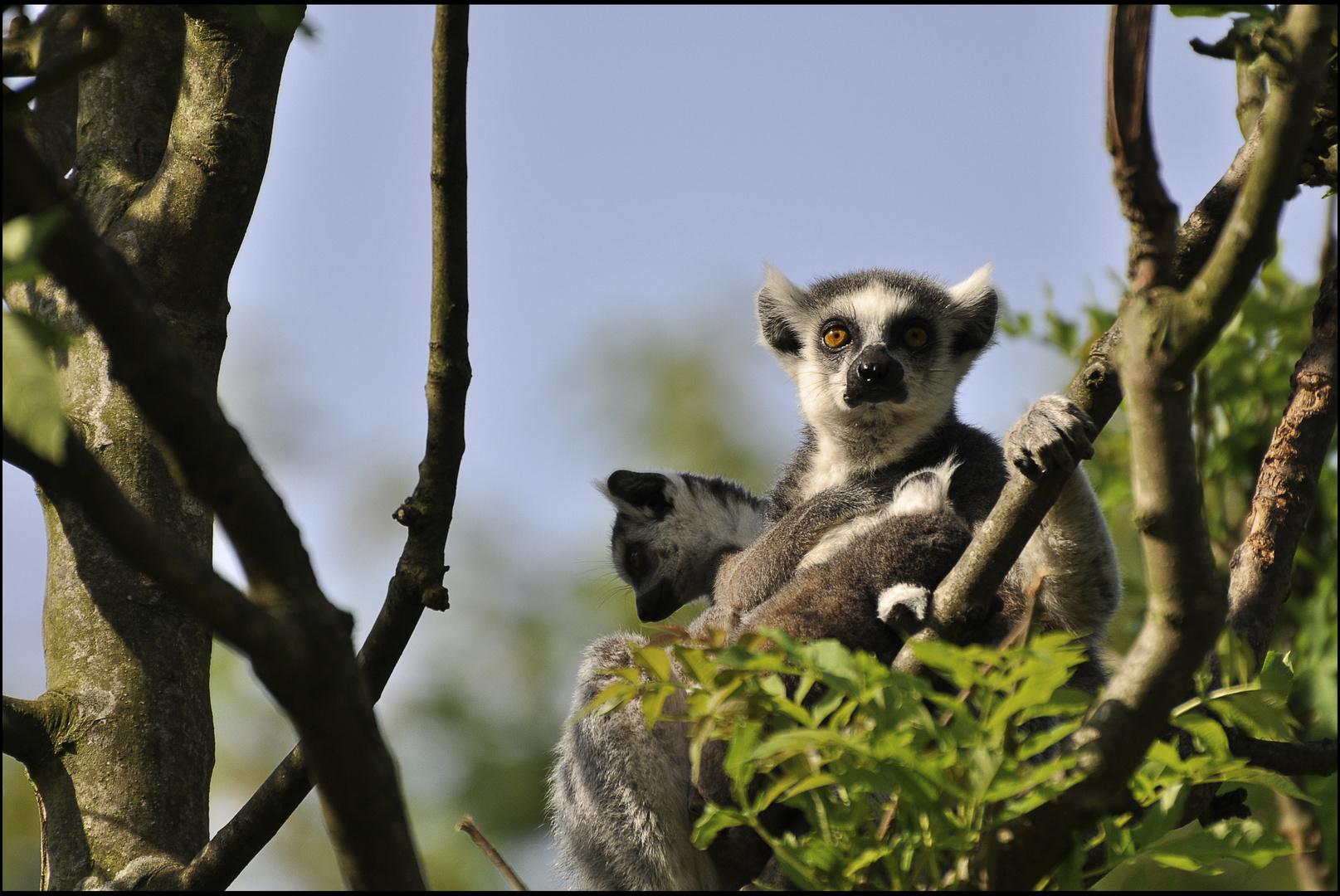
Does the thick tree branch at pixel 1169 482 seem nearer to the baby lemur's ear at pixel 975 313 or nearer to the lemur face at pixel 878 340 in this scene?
the lemur face at pixel 878 340

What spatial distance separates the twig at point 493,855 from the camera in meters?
2.59

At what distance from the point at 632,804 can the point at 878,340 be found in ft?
6.82

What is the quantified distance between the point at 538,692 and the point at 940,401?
12537 mm

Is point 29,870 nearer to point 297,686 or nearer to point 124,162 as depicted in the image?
point 124,162

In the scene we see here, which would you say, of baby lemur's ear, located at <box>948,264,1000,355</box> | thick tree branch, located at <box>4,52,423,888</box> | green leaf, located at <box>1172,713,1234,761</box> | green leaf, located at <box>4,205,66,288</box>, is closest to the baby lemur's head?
baby lemur's ear, located at <box>948,264,1000,355</box>

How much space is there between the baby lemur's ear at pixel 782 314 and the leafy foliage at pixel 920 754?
9.41 ft

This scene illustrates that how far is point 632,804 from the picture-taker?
3.67 m

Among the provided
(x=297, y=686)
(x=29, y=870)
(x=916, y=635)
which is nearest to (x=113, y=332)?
(x=297, y=686)

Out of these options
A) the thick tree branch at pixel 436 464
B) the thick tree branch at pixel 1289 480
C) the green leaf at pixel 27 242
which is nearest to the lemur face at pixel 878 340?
the thick tree branch at pixel 1289 480

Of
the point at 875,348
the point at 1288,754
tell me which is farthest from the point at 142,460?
the point at 1288,754

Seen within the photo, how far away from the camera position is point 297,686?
1745mm

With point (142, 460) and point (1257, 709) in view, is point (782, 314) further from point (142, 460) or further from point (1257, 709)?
point (1257, 709)

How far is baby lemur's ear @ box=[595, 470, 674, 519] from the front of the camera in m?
5.04

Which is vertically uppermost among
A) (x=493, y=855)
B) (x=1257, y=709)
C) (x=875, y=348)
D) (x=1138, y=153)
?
(x=875, y=348)
